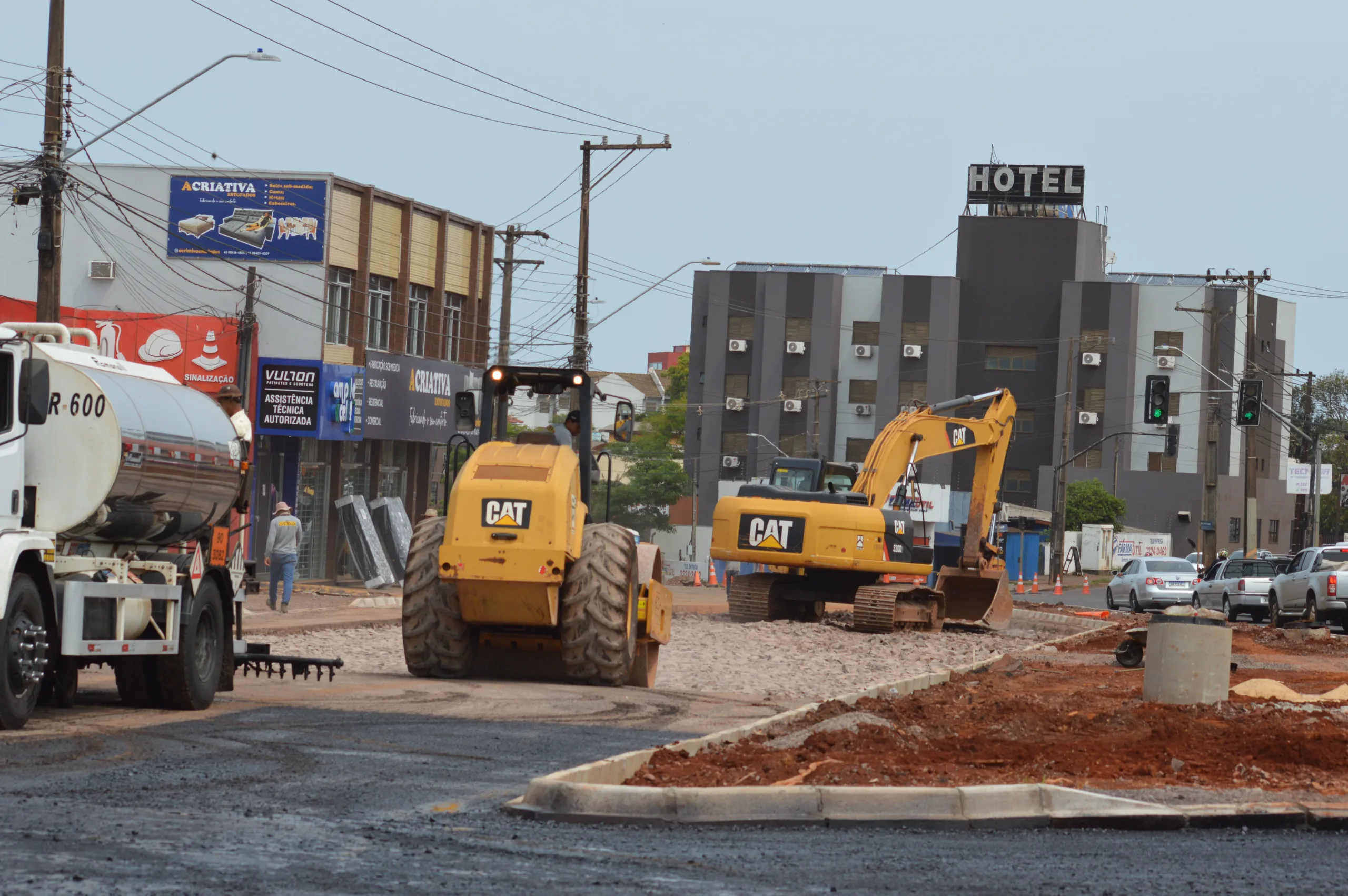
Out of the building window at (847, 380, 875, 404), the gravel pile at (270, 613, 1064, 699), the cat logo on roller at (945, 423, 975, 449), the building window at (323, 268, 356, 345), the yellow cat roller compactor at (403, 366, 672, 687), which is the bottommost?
the gravel pile at (270, 613, 1064, 699)

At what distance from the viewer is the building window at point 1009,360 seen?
91.1m

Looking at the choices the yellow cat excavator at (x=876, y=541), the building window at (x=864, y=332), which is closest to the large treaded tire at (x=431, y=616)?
the yellow cat excavator at (x=876, y=541)

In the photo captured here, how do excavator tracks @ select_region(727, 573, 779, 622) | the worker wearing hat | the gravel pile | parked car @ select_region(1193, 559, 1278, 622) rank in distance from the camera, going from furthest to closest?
1. parked car @ select_region(1193, 559, 1278, 622)
2. excavator tracks @ select_region(727, 573, 779, 622)
3. the gravel pile
4. the worker wearing hat

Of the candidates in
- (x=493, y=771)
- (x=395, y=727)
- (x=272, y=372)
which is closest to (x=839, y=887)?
(x=493, y=771)

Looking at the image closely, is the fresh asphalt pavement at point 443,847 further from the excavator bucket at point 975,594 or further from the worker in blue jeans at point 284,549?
the excavator bucket at point 975,594

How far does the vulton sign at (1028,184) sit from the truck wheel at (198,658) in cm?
8160

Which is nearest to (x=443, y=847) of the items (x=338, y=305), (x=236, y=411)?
(x=236, y=411)

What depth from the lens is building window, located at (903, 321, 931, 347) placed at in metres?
90.3

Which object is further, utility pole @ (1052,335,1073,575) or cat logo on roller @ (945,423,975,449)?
utility pole @ (1052,335,1073,575)

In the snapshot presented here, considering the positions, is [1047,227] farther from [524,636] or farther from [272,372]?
[524,636]

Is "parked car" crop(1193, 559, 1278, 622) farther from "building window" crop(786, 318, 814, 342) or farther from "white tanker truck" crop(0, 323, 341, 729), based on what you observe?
"building window" crop(786, 318, 814, 342)

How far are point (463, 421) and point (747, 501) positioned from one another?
41.8 feet

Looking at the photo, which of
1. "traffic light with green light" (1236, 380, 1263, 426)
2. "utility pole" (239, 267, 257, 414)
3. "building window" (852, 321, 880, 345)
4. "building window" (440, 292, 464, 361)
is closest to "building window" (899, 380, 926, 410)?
"building window" (852, 321, 880, 345)

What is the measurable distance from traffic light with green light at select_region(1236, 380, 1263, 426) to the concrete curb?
118ft
